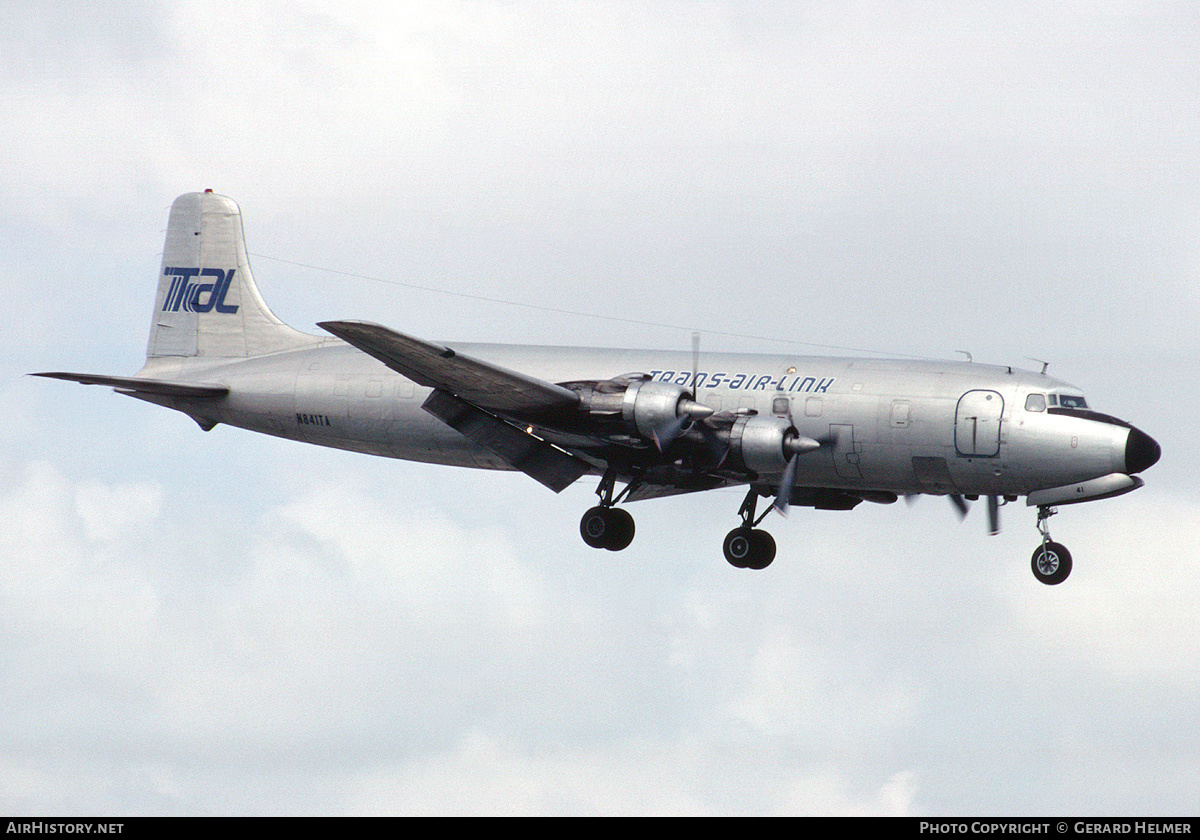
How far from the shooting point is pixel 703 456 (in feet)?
102

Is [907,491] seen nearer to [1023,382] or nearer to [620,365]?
[1023,382]

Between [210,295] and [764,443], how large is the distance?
16.0 metres

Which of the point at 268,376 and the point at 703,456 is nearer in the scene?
the point at 703,456

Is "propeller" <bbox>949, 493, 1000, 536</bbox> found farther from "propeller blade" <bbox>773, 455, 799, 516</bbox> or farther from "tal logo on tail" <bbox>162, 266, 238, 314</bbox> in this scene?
"tal logo on tail" <bbox>162, 266, 238, 314</bbox>

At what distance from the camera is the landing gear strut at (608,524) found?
32.7 meters

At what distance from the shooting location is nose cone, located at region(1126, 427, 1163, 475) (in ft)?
98.6

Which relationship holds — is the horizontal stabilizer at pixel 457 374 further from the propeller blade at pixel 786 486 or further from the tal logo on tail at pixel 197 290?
the tal logo on tail at pixel 197 290

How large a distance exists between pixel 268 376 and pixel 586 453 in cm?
840

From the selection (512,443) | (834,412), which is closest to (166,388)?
(512,443)

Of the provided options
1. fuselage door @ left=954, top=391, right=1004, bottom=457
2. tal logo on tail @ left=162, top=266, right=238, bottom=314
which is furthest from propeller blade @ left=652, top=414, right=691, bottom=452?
tal logo on tail @ left=162, top=266, right=238, bottom=314

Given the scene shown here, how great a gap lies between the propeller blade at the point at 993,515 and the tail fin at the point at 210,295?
16.0 metres

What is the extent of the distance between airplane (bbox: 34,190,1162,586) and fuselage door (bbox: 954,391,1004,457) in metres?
0.03
